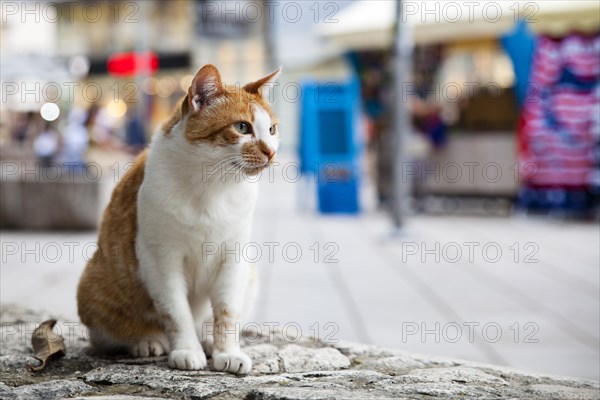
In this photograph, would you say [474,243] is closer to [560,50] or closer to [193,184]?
[560,50]

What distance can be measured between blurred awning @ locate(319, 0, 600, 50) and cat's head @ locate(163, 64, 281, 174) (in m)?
5.07

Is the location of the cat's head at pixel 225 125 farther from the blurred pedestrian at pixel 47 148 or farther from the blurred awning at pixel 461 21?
the blurred pedestrian at pixel 47 148

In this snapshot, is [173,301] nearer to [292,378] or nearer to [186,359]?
[186,359]

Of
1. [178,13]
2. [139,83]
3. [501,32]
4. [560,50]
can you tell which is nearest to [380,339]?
[560,50]

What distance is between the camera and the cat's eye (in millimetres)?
2264

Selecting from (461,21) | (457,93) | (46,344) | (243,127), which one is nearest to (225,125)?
(243,127)

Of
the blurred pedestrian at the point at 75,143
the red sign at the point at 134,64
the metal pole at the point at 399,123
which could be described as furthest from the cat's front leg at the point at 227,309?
the red sign at the point at 134,64

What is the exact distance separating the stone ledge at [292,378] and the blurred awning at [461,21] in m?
5.05

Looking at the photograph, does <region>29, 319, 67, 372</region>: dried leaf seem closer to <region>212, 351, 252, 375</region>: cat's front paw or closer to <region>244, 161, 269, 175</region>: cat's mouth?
<region>212, 351, 252, 375</region>: cat's front paw

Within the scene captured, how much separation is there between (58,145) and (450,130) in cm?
627

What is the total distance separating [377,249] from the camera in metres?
6.25

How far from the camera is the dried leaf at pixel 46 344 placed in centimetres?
251

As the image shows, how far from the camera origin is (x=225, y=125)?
2.26 meters

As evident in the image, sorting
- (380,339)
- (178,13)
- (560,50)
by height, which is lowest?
(380,339)
